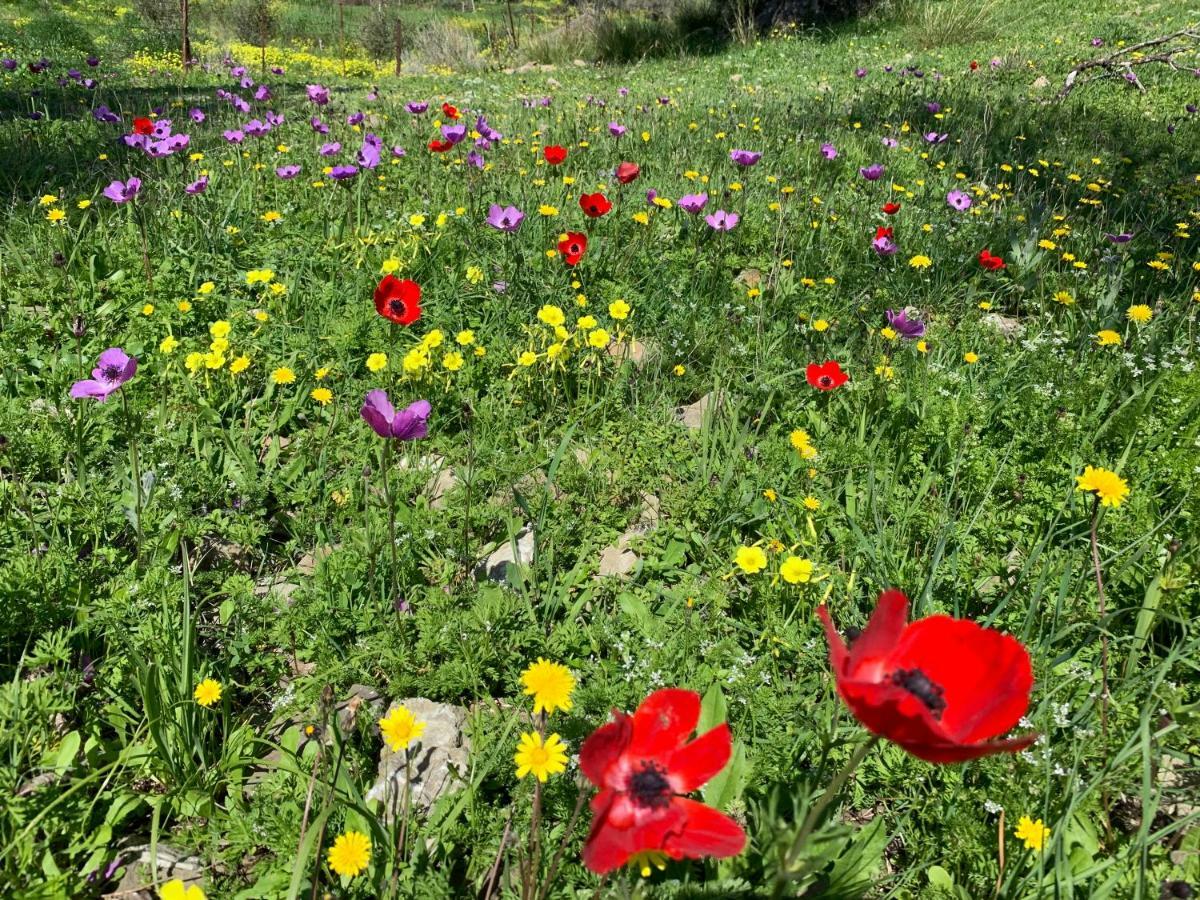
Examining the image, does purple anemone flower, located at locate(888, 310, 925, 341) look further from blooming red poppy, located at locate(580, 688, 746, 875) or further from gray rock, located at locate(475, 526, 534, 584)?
blooming red poppy, located at locate(580, 688, 746, 875)

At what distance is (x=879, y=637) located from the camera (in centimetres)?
98

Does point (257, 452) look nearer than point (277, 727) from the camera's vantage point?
No

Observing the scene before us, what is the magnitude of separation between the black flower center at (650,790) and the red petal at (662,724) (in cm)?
6

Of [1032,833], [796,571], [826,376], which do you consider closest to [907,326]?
[826,376]

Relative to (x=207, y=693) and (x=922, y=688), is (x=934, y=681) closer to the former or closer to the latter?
(x=922, y=688)

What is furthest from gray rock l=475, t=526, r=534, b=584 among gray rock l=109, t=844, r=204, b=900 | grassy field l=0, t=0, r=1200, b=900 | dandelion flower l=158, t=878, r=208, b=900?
dandelion flower l=158, t=878, r=208, b=900

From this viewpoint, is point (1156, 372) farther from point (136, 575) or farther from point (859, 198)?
point (136, 575)

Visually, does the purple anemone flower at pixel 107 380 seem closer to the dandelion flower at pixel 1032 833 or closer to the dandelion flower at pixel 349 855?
the dandelion flower at pixel 349 855

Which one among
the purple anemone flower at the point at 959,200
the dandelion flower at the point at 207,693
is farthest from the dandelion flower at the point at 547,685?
the purple anemone flower at the point at 959,200

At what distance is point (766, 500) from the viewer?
93.9 inches

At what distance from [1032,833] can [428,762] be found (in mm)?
1307

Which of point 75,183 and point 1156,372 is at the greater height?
point 75,183

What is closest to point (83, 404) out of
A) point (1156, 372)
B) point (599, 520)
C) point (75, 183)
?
point (599, 520)

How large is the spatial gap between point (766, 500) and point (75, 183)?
4505 millimetres
